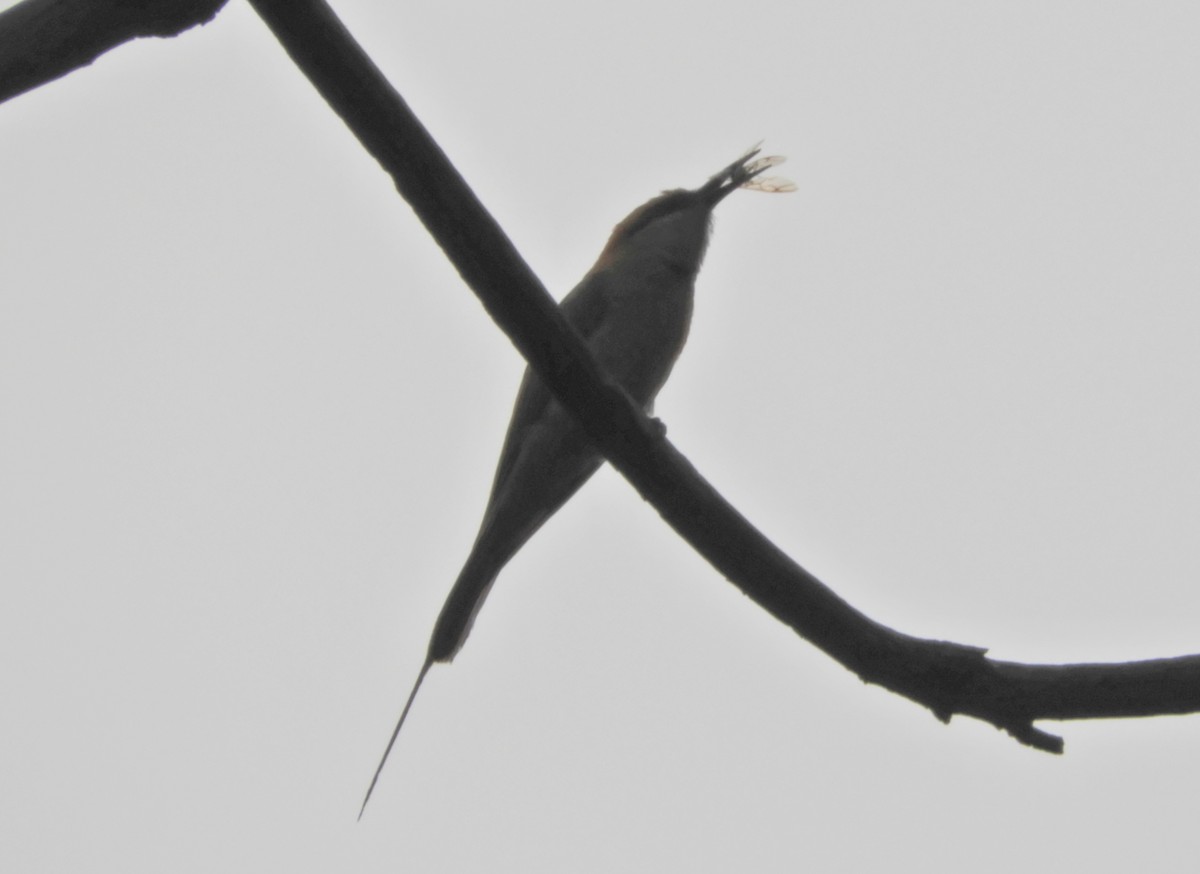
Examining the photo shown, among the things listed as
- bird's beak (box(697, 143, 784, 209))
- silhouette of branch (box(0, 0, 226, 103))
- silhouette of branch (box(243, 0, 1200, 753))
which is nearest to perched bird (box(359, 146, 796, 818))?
bird's beak (box(697, 143, 784, 209))

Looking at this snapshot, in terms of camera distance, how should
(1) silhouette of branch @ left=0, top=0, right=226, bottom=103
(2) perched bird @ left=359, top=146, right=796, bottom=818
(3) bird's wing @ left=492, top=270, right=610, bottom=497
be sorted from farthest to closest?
(3) bird's wing @ left=492, top=270, right=610, bottom=497 → (2) perched bird @ left=359, top=146, right=796, bottom=818 → (1) silhouette of branch @ left=0, top=0, right=226, bottom=103

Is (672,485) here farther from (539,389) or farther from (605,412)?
(539,389)

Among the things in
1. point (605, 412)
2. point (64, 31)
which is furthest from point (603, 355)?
point (64, 31)

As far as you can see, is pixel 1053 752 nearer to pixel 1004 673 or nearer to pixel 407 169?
pixel 1004 673

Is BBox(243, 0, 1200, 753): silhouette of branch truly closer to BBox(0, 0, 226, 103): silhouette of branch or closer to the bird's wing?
BBox(0, 0, 226, 103): silhouette of branch

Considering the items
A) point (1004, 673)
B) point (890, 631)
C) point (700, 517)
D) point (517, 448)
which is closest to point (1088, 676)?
point (1004, 673)

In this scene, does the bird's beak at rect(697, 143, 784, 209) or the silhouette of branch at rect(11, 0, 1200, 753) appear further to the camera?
the bird's beak at rect(697, 143, 784, 209)
